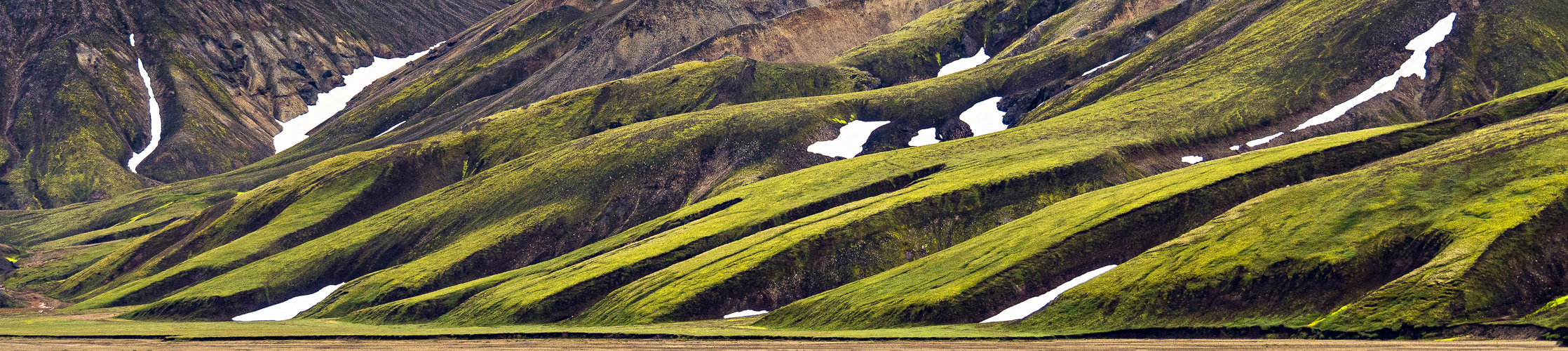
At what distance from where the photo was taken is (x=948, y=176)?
108688mm

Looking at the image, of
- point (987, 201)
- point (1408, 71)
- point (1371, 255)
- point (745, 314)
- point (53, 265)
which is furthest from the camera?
point (53, 265)

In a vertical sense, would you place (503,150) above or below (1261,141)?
above

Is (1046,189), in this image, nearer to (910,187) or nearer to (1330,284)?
(910,187)

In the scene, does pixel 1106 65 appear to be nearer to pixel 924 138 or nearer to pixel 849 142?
pixel 924 138

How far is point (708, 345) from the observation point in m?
56.4

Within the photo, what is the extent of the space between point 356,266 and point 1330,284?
10912cm

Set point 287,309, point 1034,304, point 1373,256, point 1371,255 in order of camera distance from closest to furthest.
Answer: point 1373,256
point 1371,255
point 1034,304
point 287,309

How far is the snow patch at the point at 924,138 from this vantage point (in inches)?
5778

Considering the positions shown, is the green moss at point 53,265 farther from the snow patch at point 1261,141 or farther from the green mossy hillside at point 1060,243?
the snow patch at point 1261,141

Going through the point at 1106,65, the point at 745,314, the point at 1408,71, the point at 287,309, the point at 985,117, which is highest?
the point at 1106,65

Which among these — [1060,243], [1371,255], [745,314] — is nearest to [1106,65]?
[1060,243]

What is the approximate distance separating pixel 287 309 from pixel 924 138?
85.5 m

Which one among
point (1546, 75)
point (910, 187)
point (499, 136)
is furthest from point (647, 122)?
point (1546, 75)

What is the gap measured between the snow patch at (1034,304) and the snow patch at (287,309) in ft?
257
